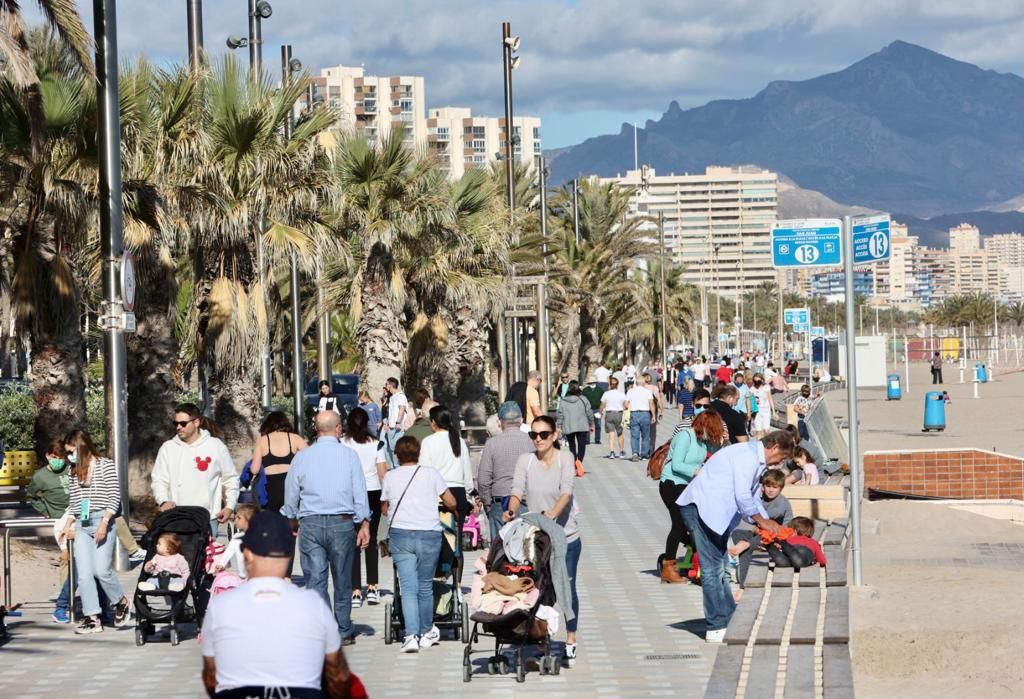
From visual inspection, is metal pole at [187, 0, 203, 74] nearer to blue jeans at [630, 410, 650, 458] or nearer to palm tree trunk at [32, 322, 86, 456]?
palm tree trunk at [32, 322, 86, 456]

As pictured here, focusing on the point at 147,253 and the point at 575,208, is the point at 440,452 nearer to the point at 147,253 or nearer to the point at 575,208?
the point at 147,253

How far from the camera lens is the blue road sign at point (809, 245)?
555 inches

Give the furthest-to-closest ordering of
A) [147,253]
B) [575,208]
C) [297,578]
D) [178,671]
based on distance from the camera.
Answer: [575,208] → [147,253] → [297,578] → [178,671]

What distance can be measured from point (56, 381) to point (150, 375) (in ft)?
10.3

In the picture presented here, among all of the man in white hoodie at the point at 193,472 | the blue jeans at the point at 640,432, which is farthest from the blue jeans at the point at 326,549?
the blue jeans at the point at 640,432

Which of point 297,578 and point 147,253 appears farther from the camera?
point 147,253

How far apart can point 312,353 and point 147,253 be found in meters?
46.3

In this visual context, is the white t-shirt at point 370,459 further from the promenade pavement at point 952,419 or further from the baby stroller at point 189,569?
the promenade pavement at point 952,419

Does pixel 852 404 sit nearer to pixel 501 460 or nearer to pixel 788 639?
pixel 501 460

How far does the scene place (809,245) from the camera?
14148 mm

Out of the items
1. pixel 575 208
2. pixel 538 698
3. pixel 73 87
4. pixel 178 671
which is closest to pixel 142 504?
pixel 73 87

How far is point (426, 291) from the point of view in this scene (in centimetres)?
3422

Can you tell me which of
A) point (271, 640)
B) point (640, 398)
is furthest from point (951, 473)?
point (271, 640)

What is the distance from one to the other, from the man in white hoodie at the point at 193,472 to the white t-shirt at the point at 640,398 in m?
17.9
